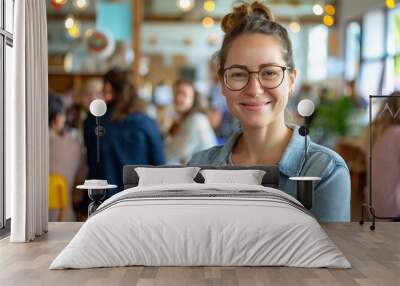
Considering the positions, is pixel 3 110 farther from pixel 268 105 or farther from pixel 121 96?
pixel 268 105

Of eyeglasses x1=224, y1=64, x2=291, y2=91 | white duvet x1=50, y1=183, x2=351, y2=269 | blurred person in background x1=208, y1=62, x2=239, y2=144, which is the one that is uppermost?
eyeglasses x1=224, y1=64, x2=291, y2=91

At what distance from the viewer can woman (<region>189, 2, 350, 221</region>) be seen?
6914mm

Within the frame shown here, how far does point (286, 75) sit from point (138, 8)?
3995 millimetres

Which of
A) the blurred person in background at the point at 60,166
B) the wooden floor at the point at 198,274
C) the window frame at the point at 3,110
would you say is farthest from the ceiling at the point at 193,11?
the wooden floor at the point at 198,274

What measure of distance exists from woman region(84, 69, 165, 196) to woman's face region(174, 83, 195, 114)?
2.86ft

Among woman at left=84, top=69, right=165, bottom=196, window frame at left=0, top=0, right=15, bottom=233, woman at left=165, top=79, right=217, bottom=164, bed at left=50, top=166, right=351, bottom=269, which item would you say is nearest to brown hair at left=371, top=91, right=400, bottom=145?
woman at left=165, top=79, right=217, bottom=164

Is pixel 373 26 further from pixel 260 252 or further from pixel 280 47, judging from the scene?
pixel 260 252

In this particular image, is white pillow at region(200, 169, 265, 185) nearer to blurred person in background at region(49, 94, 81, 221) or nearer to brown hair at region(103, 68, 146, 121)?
brown hair at region(103, 68, 146, 121)

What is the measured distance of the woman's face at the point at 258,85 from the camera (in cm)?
694

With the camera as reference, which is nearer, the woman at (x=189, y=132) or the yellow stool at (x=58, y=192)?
the yellow stool at (x=58, y=192)

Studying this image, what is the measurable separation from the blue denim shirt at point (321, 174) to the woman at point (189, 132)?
4.84 ft

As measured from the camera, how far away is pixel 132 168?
691cm

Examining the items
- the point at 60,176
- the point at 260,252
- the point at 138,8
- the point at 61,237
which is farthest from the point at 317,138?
the point at 260,252

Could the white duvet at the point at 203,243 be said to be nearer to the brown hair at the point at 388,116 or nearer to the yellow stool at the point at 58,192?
the brown hair at the point at 388,116
